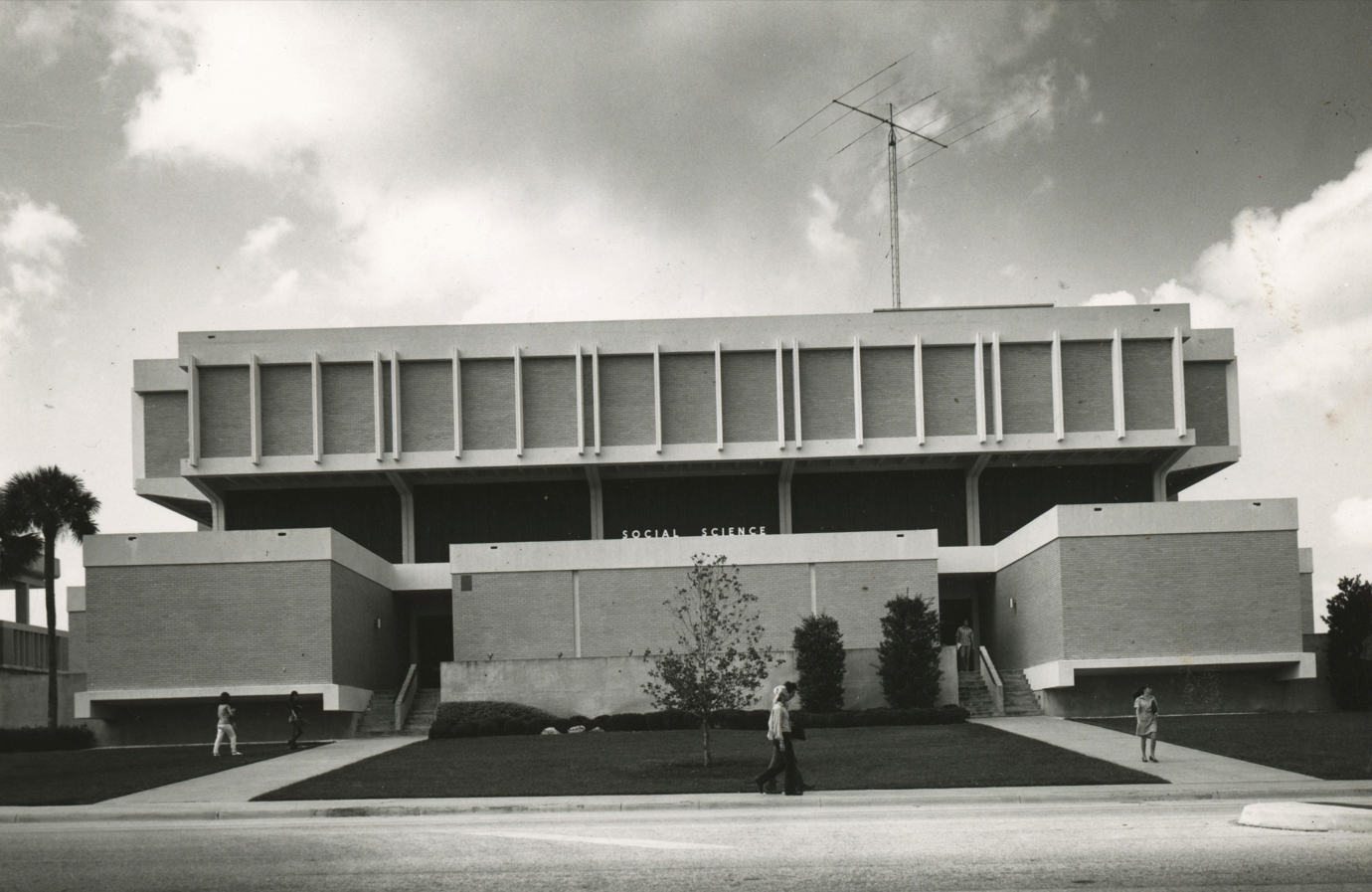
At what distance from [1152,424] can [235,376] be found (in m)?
34.7

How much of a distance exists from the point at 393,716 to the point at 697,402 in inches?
678

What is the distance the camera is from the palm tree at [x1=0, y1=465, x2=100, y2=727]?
4525cm

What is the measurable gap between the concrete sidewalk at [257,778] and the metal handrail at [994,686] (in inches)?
685

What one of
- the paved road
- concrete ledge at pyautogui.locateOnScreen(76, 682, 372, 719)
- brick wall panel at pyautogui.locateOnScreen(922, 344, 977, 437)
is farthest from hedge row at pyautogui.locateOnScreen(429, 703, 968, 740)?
the paved road

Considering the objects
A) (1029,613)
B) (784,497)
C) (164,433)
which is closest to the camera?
(1029,613)

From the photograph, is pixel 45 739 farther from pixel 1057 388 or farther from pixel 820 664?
pixel 1057 388

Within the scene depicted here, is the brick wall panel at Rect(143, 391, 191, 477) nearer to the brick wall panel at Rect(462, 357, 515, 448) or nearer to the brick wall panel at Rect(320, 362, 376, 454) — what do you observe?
the brick wall panel at Rect(320, 362, 376, 454)

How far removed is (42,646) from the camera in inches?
3113

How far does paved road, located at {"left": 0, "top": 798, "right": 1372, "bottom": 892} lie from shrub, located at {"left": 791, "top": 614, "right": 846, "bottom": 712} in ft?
68.9

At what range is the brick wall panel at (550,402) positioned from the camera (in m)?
54.3

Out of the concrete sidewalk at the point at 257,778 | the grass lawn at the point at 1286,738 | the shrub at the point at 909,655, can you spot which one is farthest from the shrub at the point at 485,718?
the grass lawn at the point at 1286,738

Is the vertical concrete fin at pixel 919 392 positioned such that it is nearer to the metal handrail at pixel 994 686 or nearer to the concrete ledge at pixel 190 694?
the metal handrail at pixel 994 686

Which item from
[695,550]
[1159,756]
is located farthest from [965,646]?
[1159,756]

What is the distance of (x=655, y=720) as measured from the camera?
38.3 metres
